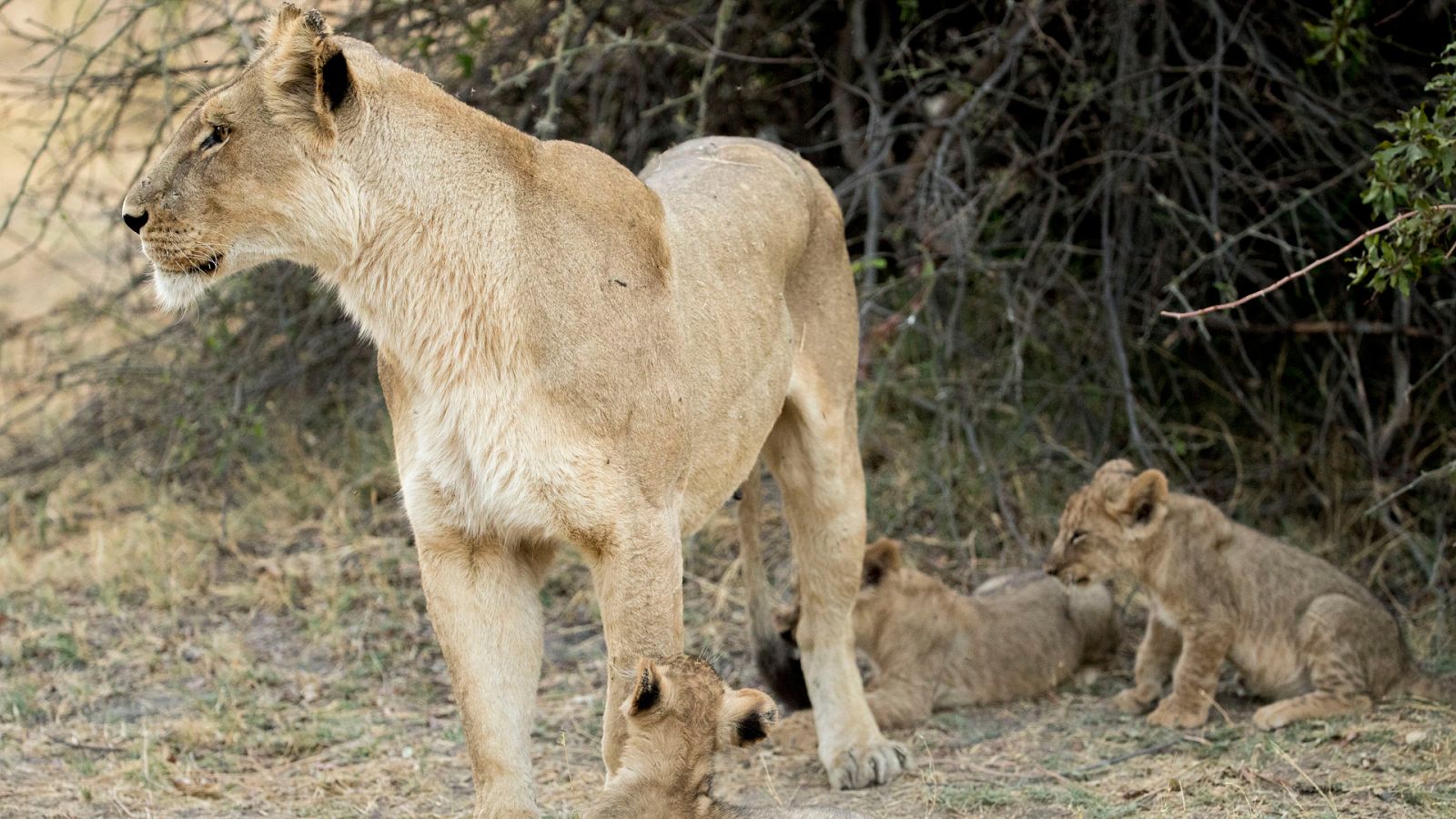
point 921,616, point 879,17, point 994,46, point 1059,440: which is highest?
point 879,17

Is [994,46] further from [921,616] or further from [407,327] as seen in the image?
[407,327]

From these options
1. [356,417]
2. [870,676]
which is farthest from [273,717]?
[356,417]

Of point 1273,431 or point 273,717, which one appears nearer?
point 273,717

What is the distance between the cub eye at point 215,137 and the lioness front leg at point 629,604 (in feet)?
3.91

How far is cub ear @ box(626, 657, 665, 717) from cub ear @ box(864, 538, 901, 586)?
228 cm

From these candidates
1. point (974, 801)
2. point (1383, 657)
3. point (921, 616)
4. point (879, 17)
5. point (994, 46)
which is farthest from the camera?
point (879, 17)

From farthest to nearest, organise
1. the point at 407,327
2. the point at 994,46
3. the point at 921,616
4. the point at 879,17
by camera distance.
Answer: the point at 879,17 < the point at 994,46 < the point at 921,616 < the point at 407,327

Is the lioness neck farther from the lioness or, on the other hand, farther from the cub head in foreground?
the cub head in foreground

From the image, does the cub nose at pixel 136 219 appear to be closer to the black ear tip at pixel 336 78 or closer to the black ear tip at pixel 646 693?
the black ear tip at pixel 336 78

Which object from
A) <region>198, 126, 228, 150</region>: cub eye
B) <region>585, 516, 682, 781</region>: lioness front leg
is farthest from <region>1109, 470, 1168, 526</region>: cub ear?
<region>198, 126, 228, 150</region>: cub eye

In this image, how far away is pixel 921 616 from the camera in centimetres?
539

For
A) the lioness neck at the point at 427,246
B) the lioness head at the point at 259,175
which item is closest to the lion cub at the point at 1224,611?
the lioness neck at the point at 427,246

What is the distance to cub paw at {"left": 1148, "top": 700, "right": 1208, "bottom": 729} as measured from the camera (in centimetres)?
490

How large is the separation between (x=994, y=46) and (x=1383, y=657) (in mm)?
2730
